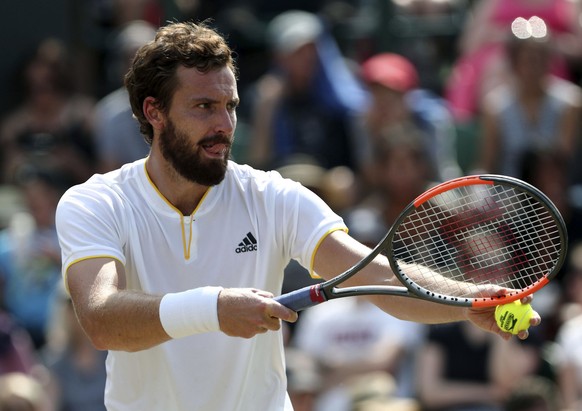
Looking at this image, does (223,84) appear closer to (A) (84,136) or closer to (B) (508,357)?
(B) (508,357)

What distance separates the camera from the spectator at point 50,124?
30.0ft

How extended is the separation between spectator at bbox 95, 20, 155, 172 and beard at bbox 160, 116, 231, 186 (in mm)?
4688

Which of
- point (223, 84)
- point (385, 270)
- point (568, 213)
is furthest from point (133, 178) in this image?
point (568, 213)

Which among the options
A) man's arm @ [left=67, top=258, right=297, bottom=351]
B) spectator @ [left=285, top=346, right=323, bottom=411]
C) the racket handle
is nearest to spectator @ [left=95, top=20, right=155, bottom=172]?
spectator @ [left=285, top=346, right=323, bottom=411]

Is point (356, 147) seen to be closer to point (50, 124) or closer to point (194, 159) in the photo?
point (50, 124)

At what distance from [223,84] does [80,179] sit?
17.9 feet

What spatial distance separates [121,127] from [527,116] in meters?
2.94

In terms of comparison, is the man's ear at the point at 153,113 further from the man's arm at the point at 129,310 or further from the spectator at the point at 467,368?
the spectator at the point at 467,368

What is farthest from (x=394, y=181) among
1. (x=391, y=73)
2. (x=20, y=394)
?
(x=20, y=394)

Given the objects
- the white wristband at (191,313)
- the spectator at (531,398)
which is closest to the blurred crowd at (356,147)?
the spectator at (531,398)

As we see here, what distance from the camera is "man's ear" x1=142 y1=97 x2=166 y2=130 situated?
3932 millimetres

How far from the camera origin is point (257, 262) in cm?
392

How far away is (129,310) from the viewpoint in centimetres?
343

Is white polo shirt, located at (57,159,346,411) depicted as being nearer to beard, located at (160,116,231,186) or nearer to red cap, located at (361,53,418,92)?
beard, located at (160,116,231,186)
